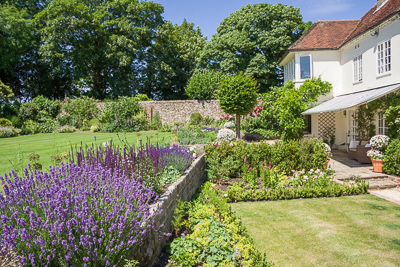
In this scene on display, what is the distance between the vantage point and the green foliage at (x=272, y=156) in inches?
354

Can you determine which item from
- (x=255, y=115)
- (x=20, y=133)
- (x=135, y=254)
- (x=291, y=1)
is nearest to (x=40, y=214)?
(x=135, y=254)

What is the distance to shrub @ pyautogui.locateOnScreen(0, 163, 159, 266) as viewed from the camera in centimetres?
223

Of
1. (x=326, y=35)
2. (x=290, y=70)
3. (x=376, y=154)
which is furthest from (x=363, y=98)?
(x=290, y=70)

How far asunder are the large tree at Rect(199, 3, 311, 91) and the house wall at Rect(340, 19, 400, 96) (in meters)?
11.6

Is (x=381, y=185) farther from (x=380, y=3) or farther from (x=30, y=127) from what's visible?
(x=30, y=127)

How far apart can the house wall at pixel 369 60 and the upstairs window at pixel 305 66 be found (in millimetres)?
1763

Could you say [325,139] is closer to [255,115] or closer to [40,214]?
[255,115]

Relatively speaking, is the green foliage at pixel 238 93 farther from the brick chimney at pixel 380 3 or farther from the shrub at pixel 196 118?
the shrub at pixel 196 118

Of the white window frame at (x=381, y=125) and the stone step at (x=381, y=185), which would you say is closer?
the stone step at (x=381, y=185)

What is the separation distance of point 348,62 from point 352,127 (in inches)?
141

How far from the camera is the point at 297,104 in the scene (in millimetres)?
14070

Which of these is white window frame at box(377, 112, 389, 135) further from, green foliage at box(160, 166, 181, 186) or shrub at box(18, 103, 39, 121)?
shrub at box(18, 103, 39, 121)

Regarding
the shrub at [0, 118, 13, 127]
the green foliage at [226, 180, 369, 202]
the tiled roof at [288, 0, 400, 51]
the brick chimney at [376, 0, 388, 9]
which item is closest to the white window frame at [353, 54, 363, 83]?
the tiled roof at [288, 0, 400, 51]

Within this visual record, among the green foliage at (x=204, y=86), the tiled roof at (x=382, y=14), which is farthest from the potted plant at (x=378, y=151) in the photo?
the green foliage at (x=204, y=86)
